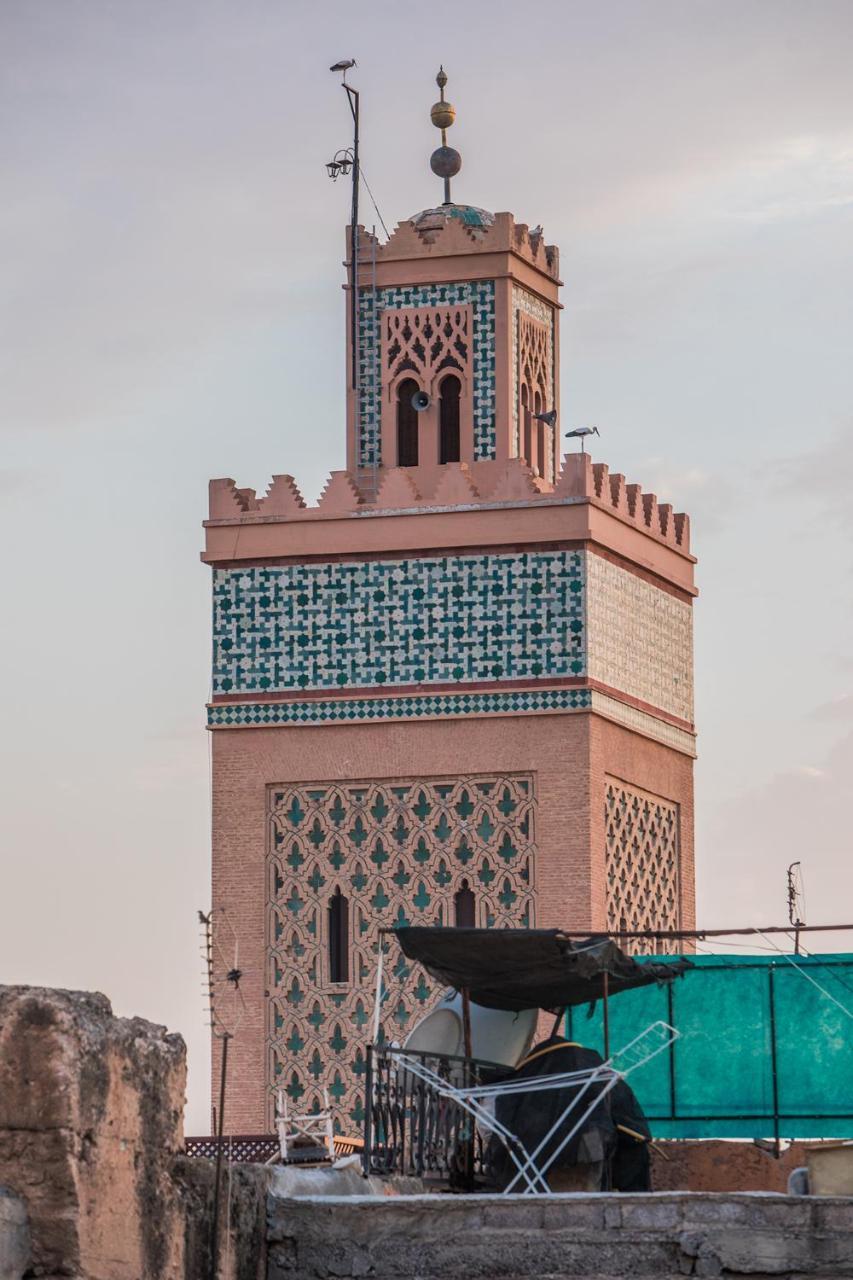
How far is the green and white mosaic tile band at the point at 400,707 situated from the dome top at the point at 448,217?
343cm

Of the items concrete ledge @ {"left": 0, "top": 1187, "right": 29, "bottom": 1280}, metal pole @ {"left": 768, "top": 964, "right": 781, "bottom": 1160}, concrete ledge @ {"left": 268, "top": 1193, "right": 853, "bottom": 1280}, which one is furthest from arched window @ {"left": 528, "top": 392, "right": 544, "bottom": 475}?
concrete ledge @ {"left": 0, "top": 1187, "right": 29, "bottom": 1280}

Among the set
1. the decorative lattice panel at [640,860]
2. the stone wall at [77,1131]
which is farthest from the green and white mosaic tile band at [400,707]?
the stone wall at [77,1131]

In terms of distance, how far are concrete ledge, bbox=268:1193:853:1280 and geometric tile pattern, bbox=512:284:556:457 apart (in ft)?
41.0

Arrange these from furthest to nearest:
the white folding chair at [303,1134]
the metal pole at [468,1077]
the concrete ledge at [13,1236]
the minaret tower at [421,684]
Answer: the minaret tower at [421,684]
the white folding chair at [303,1134]
the metal pole at [468,1077]
the concrete ledge at [13,1236]

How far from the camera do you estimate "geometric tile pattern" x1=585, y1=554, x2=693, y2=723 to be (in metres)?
20.2

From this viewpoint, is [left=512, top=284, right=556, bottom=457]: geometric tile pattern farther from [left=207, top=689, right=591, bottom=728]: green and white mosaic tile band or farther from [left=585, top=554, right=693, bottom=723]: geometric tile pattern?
[left=207, top=689, right=591, bottom=728]: green and white mosaic tile band

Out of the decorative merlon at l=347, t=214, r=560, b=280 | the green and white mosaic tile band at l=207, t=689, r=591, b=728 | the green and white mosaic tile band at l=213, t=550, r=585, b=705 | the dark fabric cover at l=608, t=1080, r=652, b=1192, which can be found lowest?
→ the dark fabric cover at l=608, t=1080, r=652, b=1192

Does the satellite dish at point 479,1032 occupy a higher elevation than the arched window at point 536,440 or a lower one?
lower

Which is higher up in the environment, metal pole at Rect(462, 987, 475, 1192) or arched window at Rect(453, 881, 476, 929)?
arched window at Rect(453, 881, 476, 929)

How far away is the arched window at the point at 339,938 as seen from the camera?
65.4ft

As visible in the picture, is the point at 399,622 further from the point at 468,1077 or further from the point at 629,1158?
the point at 629,1158

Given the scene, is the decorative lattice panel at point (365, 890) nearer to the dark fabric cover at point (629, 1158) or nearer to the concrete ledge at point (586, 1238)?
the dark fabric cover at point (629, 1158)

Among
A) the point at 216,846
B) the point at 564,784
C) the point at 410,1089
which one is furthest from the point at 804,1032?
the point at 216,846

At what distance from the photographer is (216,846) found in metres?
20.3
